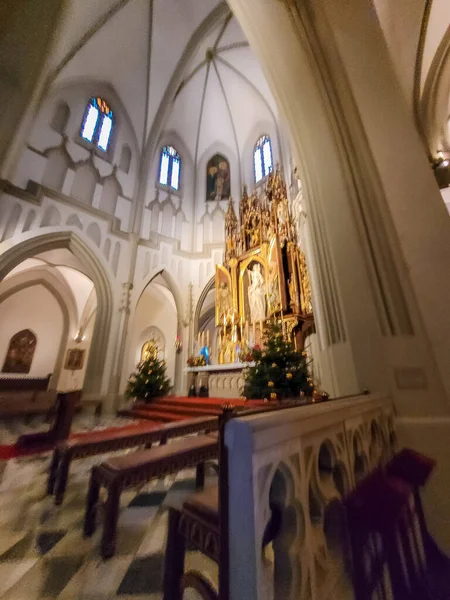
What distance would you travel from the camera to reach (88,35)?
7.30 meters

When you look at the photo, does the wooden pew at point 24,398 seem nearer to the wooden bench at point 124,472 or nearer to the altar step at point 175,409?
the altar step at point 175,409

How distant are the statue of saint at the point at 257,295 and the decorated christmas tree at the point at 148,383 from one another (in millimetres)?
3090

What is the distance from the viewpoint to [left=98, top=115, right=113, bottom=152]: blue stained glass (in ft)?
27.8

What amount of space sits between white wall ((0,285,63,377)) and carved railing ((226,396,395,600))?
12.8 m

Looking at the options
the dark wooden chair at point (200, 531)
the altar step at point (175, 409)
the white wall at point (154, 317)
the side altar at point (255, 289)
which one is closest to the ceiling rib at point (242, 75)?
the side altar at point (255, 289)

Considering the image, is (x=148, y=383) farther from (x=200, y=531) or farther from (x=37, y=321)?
(x=37, y=321)

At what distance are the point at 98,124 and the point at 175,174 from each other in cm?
340

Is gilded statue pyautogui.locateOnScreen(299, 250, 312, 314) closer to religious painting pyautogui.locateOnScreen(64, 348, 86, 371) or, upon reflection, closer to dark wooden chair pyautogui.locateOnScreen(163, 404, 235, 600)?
dark wooden chair pyautogui.locateOnScreen(163, 404, 235, 600)

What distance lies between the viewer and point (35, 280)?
10383 millimetres

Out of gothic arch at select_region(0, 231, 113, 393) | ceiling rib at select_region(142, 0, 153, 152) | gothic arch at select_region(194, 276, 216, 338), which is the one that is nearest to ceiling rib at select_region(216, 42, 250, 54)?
ceiling rib at select_region(142, 0, 153, 152)

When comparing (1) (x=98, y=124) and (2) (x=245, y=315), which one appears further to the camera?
(1) (x=98, y=124)

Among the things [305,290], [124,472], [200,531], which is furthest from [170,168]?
[200,531]

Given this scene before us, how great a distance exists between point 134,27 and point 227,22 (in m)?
3.85

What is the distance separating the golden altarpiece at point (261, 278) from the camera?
250 inches
